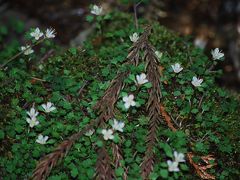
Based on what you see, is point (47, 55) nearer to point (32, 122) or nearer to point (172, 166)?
point (32, 122)

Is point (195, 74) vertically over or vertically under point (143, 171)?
over

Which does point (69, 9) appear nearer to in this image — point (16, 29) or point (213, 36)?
point (16, 29)

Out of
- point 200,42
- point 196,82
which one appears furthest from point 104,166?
point 200,42

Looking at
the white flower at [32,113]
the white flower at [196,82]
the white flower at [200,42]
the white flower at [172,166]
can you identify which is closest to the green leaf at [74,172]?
the white flower at [32,113]

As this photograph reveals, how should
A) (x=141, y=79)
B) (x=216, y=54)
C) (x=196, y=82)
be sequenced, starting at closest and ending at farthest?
(x=141, y=79)
(x=196, y=82)
(x=216, y=54)

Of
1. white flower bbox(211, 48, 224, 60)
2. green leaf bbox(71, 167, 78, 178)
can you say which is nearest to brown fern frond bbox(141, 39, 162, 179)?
green leaf bbox(71, 167, 78, 178)

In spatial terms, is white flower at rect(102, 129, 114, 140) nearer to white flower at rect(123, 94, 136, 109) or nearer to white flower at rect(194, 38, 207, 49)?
white flower at rect(123, 94, 136, 109)

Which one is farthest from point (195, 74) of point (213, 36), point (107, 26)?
point (213, 36)
